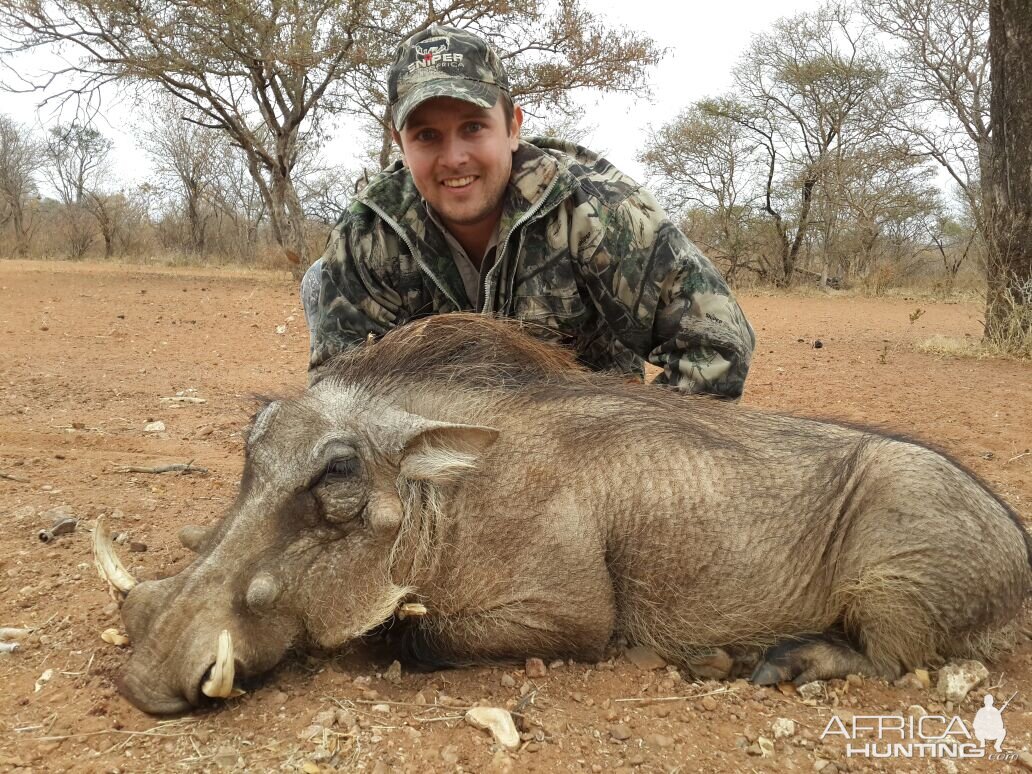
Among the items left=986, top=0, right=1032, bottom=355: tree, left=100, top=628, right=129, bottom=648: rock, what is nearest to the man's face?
left=100, top=628, right=129, bottom=648: rock

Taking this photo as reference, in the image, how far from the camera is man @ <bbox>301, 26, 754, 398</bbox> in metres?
2.73

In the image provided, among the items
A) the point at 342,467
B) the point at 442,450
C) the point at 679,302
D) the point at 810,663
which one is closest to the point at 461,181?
the point at 679,302

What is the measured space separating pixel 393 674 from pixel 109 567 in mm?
706

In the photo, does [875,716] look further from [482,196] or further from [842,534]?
[482,196]

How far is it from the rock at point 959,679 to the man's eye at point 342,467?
155 centimetres

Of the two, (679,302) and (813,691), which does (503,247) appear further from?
(813,691)

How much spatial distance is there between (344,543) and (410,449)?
274mm

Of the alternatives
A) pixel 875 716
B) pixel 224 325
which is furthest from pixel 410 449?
pixel 224 325

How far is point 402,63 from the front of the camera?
2.75m

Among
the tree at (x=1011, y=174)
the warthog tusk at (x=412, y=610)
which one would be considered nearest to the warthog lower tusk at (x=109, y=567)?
the warthog tusk at (x=412, y=610)

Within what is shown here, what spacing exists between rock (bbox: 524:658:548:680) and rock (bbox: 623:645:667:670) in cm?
26

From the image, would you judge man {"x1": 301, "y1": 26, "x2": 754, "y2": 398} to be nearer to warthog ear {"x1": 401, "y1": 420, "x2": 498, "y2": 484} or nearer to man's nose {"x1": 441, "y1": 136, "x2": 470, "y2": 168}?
man's nose {"x1": 441, "y1": 136, "x2": 470, "y2": 168}

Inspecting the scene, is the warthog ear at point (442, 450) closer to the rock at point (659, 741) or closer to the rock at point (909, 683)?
the rock at point (659, 741)

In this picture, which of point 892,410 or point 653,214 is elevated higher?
point 653,214
